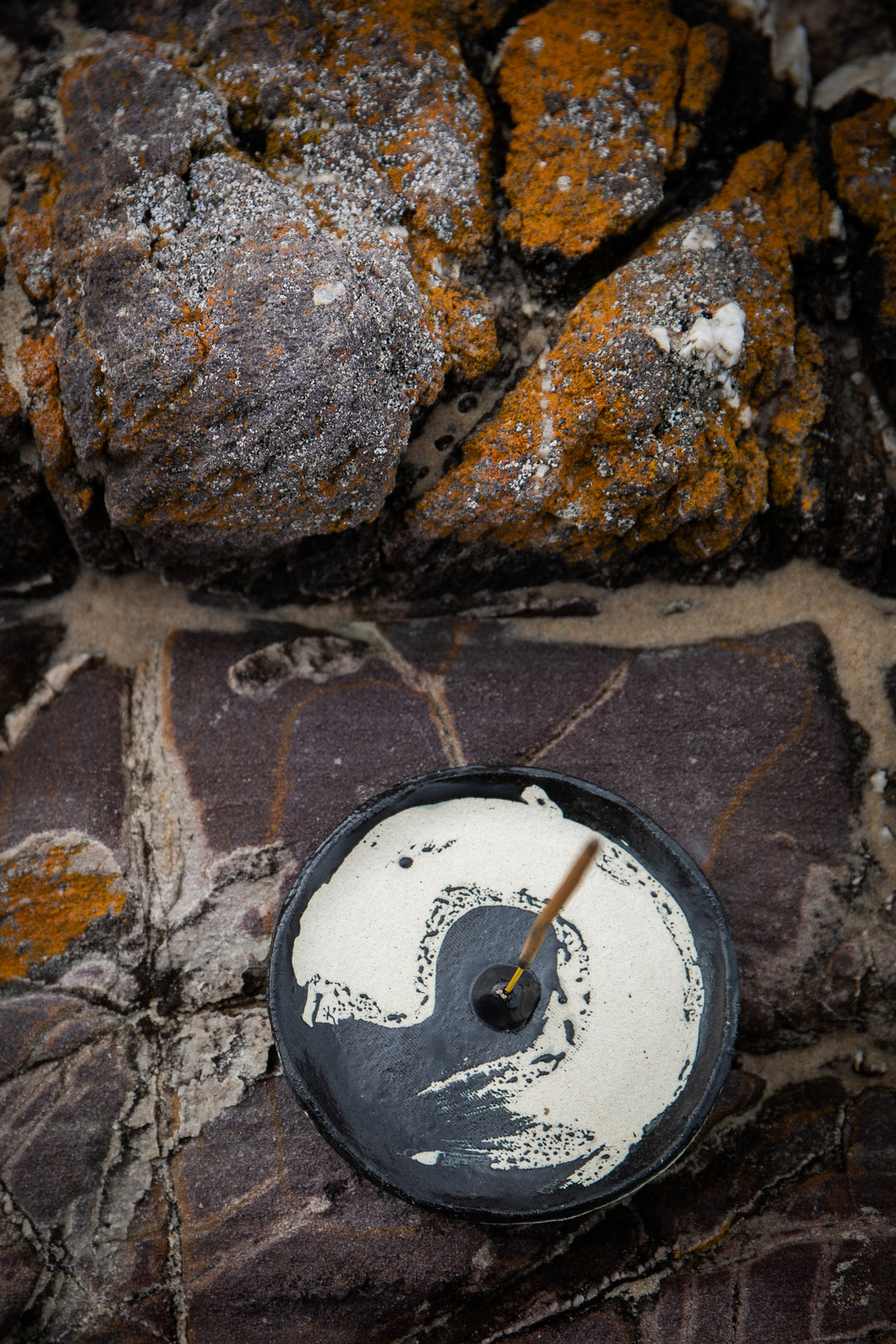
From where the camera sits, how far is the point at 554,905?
1.13 metres

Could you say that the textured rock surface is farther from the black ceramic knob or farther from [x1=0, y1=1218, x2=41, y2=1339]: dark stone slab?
[x1=0, y1=1218, x2=41, y2=1339]: dark stone slab

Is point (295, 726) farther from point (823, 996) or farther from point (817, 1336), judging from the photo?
point (817, 1336)

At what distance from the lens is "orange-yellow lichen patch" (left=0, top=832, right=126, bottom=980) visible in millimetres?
1523

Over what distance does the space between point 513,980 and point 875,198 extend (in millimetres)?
1480

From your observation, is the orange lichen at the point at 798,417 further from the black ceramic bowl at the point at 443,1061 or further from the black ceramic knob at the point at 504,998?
the black ceramic knob at the point at 504,998

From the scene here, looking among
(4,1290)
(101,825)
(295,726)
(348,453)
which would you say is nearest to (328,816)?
(295,726)

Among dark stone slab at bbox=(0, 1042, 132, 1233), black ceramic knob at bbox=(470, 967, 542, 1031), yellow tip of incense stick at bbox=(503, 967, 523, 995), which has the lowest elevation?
dark stone slab at bbox=(0, 1042, 132, 1233)

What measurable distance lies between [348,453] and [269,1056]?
1.03m

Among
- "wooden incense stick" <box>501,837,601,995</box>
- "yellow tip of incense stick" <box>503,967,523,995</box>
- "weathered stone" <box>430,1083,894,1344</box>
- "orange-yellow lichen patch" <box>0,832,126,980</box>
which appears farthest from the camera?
"orange-yellow lichen patch" <box>0,832,126,980</box>

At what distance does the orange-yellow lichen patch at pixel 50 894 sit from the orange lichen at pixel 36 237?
0.96 m

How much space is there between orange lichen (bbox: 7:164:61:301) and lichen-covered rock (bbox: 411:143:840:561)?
75cm

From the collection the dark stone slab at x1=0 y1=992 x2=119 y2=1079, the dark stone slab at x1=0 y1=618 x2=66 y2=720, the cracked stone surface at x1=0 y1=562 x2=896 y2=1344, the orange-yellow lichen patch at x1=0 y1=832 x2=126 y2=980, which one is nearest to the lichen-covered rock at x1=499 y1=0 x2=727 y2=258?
→ the cracked stone surface at x1=0 y1=562 x2=896 y2=1344

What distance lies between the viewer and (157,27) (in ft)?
4.99

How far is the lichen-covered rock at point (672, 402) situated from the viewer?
1.45 m
